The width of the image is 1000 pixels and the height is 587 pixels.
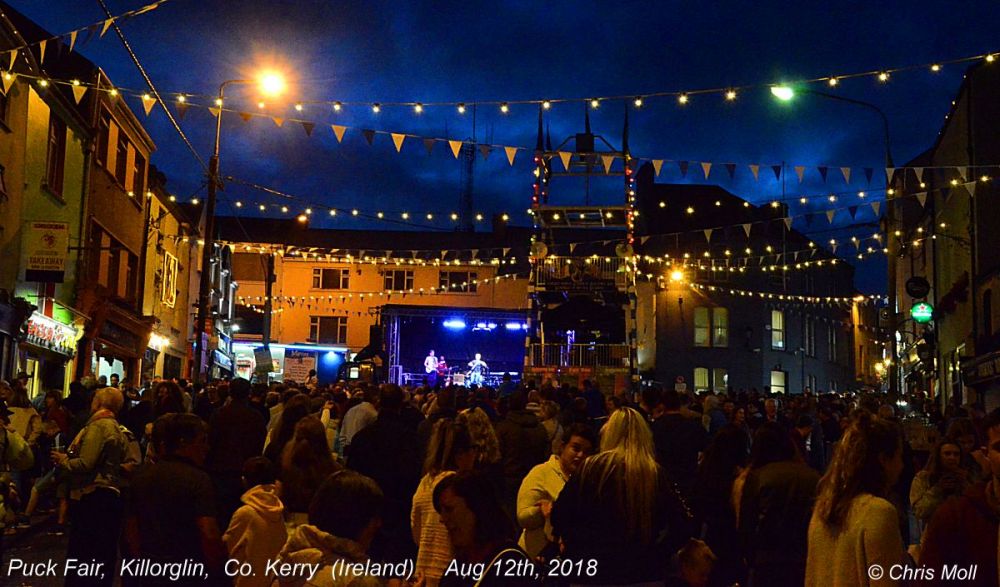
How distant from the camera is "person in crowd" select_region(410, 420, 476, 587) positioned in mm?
5434

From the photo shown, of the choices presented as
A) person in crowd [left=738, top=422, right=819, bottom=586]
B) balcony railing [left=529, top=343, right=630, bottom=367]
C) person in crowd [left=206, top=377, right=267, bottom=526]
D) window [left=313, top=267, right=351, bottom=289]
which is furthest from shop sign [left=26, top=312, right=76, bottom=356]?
window [left=313, top=267, right=351, bottom=289]

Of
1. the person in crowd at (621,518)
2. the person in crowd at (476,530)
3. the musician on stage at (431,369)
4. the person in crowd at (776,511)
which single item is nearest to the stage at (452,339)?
the musician on stage at (431,369)

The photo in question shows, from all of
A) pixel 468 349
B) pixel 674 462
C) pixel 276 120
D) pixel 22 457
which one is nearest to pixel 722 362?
pixel 468 349

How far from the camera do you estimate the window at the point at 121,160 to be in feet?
89.1

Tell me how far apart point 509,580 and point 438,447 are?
2319 mm

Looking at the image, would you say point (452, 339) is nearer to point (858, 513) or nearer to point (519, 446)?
point (519, 446)

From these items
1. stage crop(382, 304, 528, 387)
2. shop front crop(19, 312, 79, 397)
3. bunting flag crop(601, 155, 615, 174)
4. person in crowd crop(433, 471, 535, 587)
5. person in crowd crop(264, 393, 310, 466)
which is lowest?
person in crowd crop(433, 471, 535, 587)

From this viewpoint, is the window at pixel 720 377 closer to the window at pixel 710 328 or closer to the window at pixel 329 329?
the window at pixel 710 328

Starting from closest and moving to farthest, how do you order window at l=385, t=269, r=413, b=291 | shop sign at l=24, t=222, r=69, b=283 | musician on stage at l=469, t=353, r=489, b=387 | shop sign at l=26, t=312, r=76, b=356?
shop sign at l=24, t=222, r=69, b=283
shop sign at l=26, t=312, r=76, b=356
musician on stage at l=469, t=353, r=489, b=387
window at l=385, t=269, r=413, b=291

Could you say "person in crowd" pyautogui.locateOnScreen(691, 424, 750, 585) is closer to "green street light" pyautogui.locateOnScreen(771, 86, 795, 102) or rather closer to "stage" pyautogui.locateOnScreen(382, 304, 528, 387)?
"green street light" pyautogui.locateOnScreen(771, 86, 795, 102)

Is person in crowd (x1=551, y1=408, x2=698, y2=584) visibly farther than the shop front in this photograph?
No

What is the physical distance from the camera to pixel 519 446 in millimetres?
8750

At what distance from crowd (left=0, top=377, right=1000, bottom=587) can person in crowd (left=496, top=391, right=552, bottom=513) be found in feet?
0.05

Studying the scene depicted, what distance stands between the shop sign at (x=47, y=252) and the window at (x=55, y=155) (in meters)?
2.00
